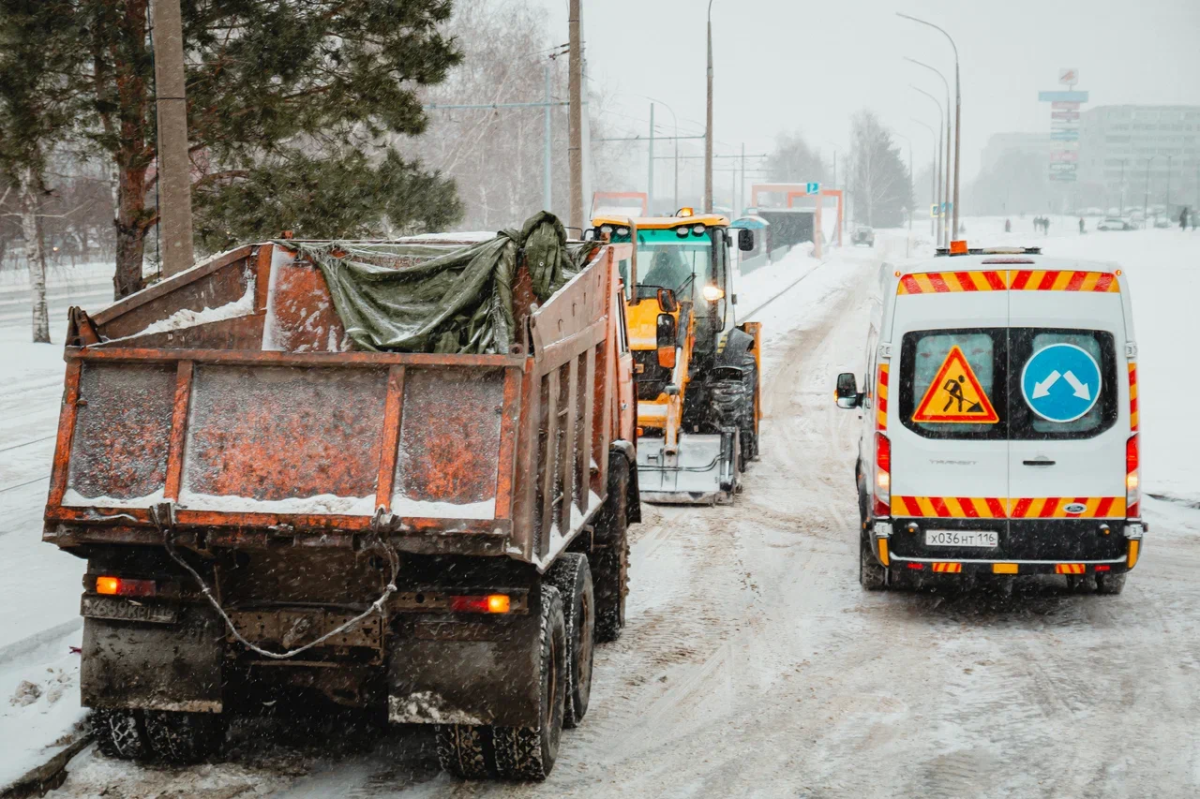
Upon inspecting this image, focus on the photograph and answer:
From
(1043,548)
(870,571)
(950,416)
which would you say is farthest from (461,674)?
(870,571)

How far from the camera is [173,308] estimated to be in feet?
21.7

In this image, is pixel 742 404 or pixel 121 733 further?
pixel 742 404

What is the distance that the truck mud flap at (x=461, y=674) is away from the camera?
17.9 ft

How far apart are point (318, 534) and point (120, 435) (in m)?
0.97

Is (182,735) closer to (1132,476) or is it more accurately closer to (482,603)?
(482,603)

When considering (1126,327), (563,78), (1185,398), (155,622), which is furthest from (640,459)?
(563,78)

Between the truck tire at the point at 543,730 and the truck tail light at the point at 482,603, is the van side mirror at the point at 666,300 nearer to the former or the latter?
the truck tire at the point at 543,730

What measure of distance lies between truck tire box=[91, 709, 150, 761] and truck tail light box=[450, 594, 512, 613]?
1.65 metres

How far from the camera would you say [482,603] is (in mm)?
5441

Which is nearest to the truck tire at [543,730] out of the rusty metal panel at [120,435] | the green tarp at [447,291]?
the green tarp at [447,291]

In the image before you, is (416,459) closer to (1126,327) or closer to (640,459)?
(1126,327)

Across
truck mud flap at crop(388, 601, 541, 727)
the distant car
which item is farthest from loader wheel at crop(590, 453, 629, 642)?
the distant car

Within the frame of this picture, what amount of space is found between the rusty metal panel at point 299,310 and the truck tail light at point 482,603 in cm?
214

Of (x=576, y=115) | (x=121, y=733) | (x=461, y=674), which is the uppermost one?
(x=576, y=115)
